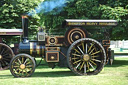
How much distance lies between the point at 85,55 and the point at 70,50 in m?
0.72

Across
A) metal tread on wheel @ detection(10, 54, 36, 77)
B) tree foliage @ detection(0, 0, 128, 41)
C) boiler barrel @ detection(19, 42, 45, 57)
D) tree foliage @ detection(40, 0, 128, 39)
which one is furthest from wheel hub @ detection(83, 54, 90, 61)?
tree foliage @ detection(40, 0, 128, 39)

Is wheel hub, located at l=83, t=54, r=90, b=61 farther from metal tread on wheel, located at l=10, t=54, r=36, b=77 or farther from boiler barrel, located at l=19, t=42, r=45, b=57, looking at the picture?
metal tread on wheel, located at l=10, t=54, r=36, b=77

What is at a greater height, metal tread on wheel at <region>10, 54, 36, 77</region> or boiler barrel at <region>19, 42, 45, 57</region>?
boiler barrel at <region>19, 42, 45, 57</region>

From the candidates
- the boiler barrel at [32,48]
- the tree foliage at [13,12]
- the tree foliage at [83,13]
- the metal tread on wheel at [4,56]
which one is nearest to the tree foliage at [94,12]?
the tree foliage at [83,13]

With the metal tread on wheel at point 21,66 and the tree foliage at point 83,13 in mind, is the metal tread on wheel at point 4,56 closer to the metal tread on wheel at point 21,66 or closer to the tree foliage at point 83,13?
the tree foliage at point 83,13

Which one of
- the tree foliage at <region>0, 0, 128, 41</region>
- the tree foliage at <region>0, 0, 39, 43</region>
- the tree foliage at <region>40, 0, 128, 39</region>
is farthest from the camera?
the tree foliage at <region>0, 0, 39, 43</region>

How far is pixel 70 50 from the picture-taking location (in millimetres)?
10219

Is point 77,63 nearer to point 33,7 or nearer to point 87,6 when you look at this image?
point 87,6

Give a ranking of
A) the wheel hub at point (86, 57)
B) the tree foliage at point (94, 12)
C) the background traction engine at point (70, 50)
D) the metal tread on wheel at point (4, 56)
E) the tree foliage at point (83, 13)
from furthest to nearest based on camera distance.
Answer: the tree foliage at point (83, 13) → the tree foliage at point (94, 12) → the metal tread on wheel at point (4, 56) → the wheel hub at point (86, 57) → the background traction engine at point (70, 50)

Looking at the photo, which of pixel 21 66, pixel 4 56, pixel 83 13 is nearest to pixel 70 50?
pixel 21 66

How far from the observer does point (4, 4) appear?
22.3m

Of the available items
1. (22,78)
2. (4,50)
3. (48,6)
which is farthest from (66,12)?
(22,78)

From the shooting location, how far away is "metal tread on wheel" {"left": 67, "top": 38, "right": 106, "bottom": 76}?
33.7ft

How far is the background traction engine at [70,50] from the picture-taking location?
10.2 m
